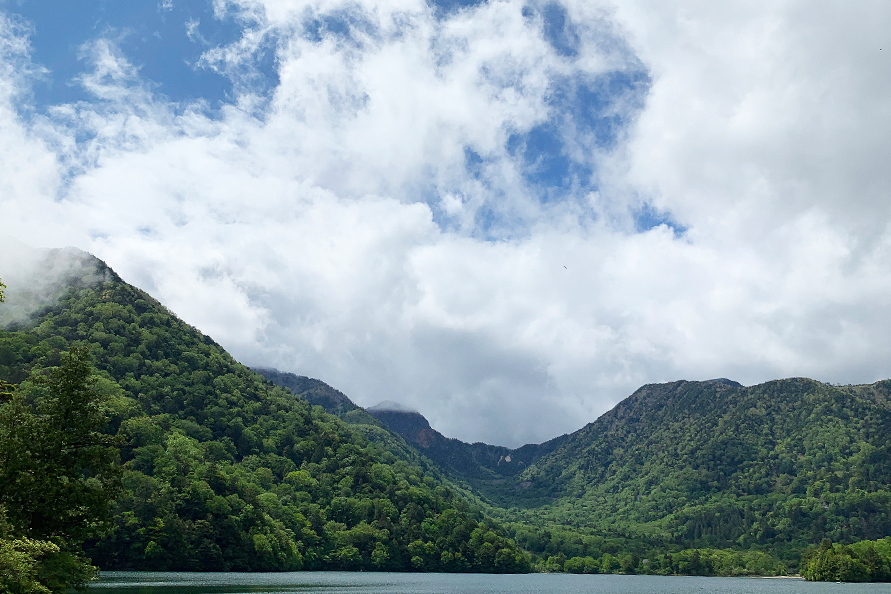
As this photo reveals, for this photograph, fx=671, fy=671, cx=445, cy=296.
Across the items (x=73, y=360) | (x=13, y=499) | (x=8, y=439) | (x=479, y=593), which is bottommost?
(x=479, y=593)

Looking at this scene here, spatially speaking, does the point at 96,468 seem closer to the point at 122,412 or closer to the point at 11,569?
the point at 11,569

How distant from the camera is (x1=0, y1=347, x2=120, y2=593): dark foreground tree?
52281 mm

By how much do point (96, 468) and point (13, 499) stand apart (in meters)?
6.22

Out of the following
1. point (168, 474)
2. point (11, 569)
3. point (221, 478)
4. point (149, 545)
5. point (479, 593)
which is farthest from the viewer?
point (221, 478)

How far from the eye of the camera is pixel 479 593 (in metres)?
135

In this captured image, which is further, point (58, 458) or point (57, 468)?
point (58, 458)

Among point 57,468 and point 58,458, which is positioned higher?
point 58,458

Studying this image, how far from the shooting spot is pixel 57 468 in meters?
54.9

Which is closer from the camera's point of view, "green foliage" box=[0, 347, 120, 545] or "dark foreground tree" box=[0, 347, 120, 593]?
"dark foreground tree" box=[0, 347, 120, 593]

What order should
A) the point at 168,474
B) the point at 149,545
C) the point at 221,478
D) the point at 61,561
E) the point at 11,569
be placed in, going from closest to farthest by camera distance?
the point at 11,569, the point at 61,561, the point at 149,545, the point at 168,474, the point at 221,478

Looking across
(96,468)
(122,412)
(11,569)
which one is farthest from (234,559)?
(11,569)

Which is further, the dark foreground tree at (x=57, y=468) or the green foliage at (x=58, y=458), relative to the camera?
the green foliage at (x=58, y=458)

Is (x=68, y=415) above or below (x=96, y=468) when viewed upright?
above

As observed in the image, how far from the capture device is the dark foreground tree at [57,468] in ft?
172
